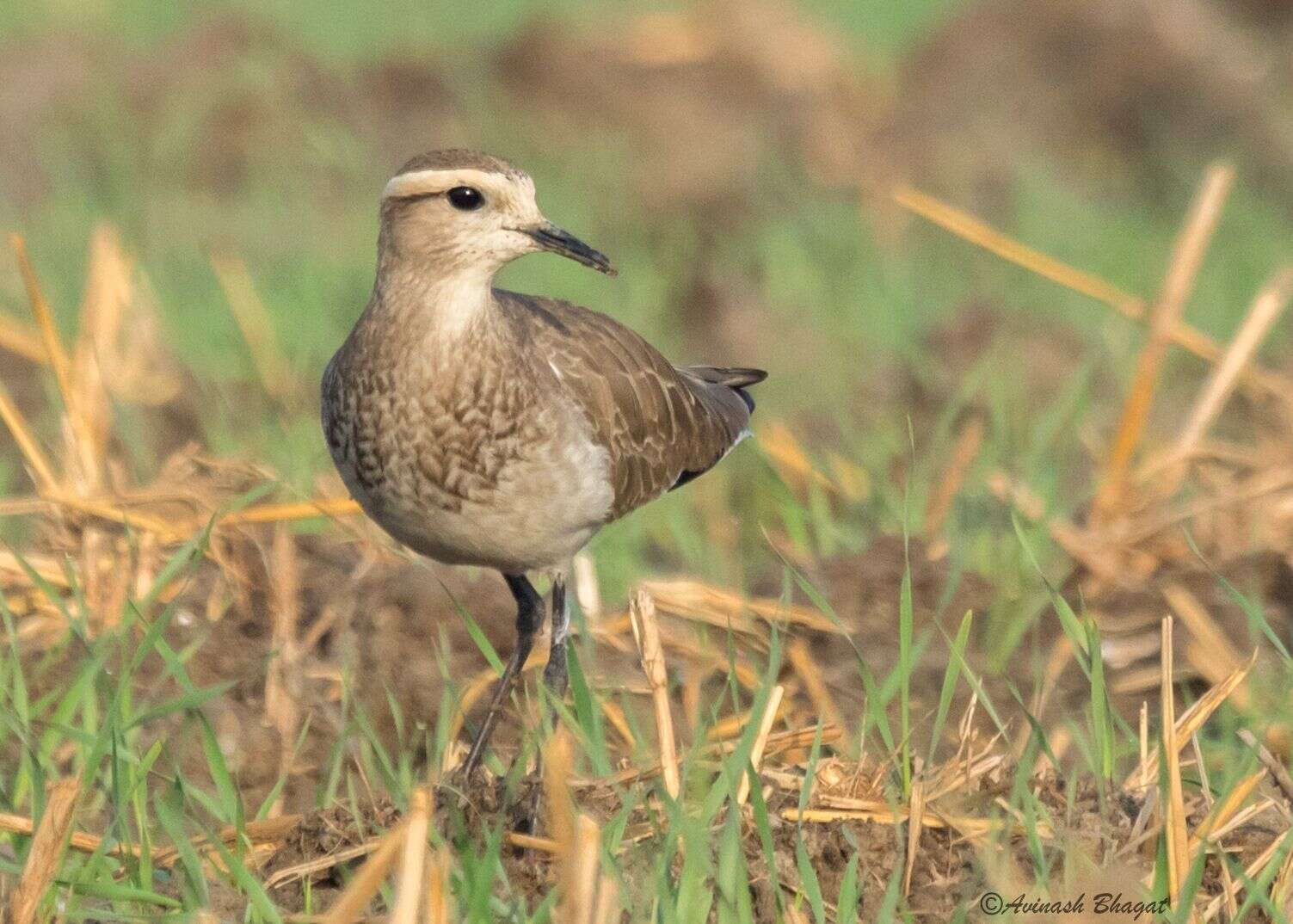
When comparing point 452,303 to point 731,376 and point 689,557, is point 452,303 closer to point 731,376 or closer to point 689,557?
point 731,376

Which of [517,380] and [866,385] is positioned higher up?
[517,380]

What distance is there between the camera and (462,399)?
4.75 m

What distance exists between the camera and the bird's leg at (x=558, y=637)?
5.15 meters

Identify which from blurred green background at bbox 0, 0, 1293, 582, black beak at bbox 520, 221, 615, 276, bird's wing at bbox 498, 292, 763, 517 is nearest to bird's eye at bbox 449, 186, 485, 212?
black beak at bbox 520, 221, 615, 276

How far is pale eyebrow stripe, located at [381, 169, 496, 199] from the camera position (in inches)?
186

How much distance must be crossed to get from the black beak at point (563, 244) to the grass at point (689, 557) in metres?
0.76

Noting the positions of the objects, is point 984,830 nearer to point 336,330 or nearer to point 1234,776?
point 1234,776

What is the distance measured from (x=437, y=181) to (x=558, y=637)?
1129 mm

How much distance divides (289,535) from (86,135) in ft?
20.8

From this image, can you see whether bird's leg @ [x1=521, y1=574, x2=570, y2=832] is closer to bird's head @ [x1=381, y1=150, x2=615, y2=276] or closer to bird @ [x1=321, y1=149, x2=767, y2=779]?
bird @ [x1=321, y1=149, x2=767, y2=779]

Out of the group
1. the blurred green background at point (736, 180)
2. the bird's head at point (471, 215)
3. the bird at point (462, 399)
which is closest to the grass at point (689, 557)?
the blurred green background at point (736, 180)

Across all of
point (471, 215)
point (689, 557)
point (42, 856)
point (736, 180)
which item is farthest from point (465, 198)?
point (736, 180)

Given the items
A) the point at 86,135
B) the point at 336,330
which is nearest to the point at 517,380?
the point at 336,330

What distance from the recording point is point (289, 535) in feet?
18.6
